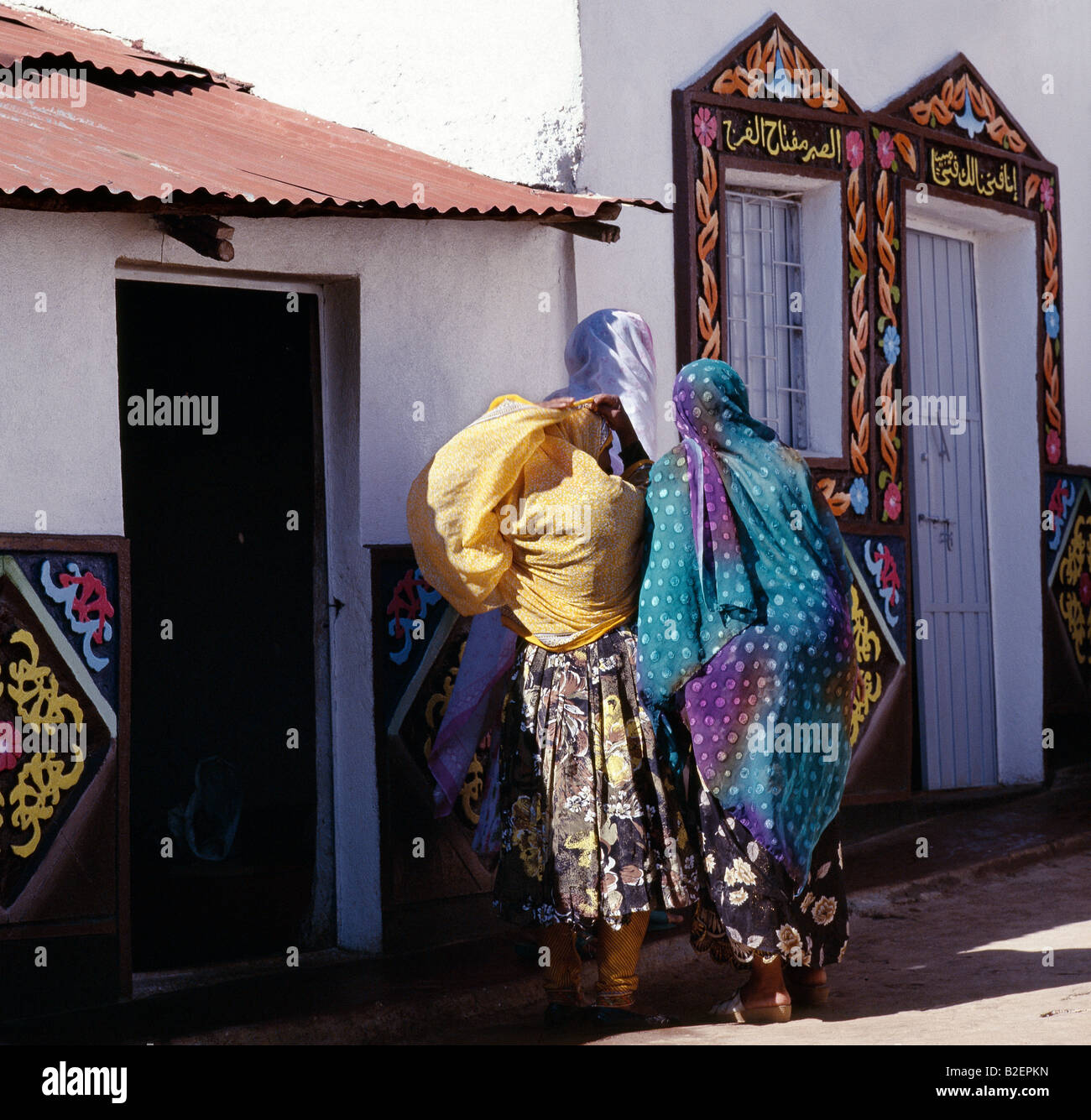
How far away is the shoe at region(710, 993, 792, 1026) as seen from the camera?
476 centimetres

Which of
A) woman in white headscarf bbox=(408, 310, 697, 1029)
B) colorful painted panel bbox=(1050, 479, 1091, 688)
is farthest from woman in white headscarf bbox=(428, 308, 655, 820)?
colorful painted panel bbox=(1050, 479, 1091, 688)

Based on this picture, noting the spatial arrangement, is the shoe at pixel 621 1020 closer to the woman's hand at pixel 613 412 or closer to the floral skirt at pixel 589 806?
the floral skirt at pixel 589 806

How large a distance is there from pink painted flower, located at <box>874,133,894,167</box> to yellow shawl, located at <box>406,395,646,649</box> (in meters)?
Result: 3.37

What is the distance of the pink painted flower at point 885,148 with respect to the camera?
24.8 ft

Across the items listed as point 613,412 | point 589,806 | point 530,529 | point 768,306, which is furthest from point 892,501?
point 589,806

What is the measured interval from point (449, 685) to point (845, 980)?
166cm

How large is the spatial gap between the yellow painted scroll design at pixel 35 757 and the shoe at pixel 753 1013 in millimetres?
2011

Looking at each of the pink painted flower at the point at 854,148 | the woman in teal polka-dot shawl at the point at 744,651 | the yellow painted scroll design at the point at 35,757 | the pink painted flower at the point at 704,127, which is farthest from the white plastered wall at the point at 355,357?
the pink painted flower at the point at 854,148

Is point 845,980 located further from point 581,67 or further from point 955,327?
point 955,327

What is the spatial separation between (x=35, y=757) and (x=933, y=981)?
2.82m

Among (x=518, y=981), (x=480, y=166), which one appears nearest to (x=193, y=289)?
(x=480, y=166)

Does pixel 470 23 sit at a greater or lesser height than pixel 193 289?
greater

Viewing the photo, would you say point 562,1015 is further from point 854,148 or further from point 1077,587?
point 1077,587
